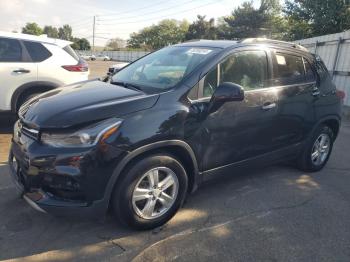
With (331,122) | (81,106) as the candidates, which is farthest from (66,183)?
(331,122)

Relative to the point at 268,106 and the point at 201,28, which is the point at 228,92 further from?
the point at 201,28

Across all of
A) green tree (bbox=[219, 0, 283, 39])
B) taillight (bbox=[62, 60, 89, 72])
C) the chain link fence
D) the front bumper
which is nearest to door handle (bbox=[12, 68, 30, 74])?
taillight (bbox=[62, 60, 89, 72])

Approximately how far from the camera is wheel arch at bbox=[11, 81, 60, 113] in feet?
21.1

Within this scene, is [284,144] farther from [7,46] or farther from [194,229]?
[7,46]

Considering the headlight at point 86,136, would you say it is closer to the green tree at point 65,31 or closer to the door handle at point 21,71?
the door handle at point 21,71

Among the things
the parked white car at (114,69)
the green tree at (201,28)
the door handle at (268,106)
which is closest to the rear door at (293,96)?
the door handle at (268,106)

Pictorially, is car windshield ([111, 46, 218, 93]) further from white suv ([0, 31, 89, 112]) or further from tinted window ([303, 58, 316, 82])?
white suv ([0, 31, 89, 112])

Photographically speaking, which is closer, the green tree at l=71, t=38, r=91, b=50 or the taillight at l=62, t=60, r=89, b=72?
the taillight at l=62, t=60, r=89, b=72

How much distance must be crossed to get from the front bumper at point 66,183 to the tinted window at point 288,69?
7.97ft

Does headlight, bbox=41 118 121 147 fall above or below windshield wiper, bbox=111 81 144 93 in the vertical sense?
below

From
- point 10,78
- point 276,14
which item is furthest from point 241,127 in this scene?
point 276,14

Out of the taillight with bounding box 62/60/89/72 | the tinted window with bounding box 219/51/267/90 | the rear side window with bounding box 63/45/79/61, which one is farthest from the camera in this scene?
the rear side window with bounding box 63/45/79/61

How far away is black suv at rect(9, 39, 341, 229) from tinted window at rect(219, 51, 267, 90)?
0.04 feet

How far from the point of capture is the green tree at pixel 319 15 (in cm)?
1933
